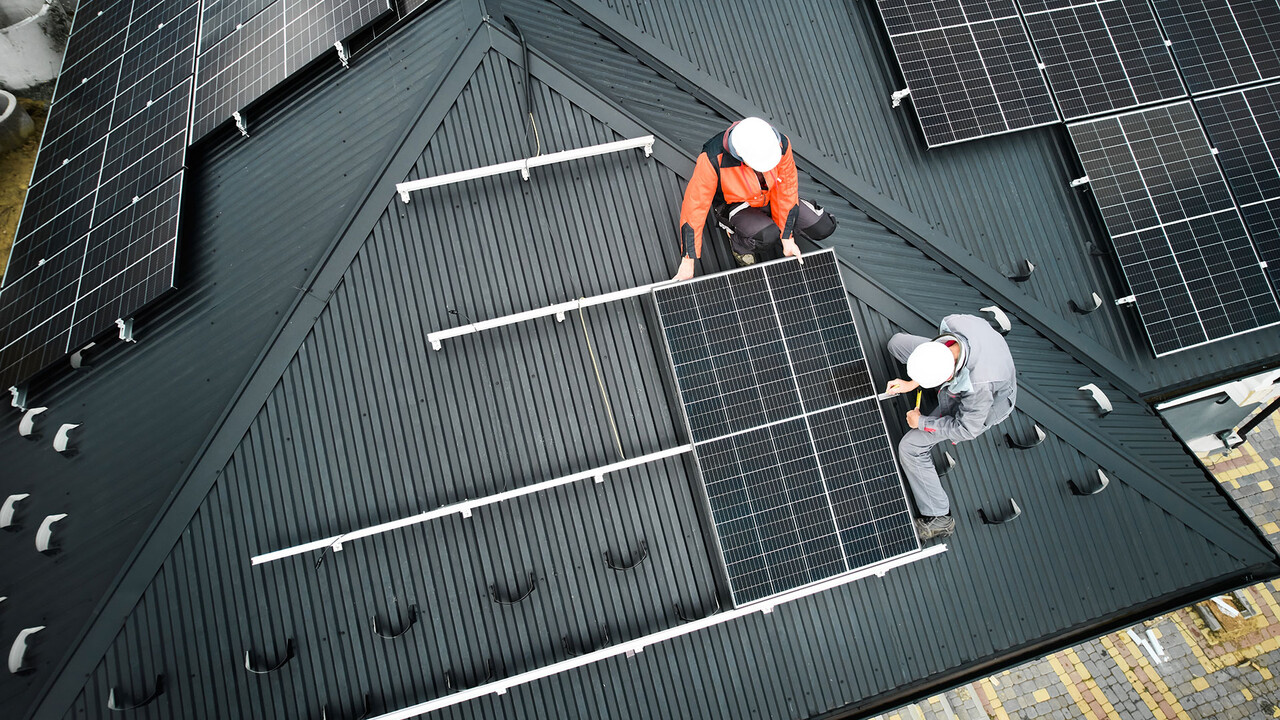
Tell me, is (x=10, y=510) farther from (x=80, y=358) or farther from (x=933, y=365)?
(x=933, y=365)

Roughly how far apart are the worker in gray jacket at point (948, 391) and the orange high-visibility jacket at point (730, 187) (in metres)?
2.88

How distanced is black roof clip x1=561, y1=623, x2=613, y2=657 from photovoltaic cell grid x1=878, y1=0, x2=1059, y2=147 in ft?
34.7

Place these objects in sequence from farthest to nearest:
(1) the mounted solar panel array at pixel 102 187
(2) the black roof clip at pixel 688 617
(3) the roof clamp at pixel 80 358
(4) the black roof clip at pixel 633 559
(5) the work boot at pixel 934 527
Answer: (1) the mounted solar panel array at pixel 102 187 → (3) the roof clamp at pixel 80 358 → (5) the work boot at pixel 934 527 → (2) the black roof clip at pixel 688 617 → (4) the black roof clip at pixel 633 559

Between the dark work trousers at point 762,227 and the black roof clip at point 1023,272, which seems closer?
the dark work trousers at point 762,227

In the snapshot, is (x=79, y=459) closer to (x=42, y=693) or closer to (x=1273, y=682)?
(x=42, y=693)

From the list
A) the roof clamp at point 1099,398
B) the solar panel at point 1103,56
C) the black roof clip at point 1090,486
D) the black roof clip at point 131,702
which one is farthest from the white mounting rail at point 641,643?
the solar panel at point 1103,56

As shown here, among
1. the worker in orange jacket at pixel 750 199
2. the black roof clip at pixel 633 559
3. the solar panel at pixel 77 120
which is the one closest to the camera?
the worker in orange jacket at pixel 750 199

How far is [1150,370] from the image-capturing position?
12398mm

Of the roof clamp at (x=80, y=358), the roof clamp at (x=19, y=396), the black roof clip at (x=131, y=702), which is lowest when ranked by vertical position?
the black roof clip at (x=131, y=702)

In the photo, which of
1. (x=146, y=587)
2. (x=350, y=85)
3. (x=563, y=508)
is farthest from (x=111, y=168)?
(x=563, y=508)

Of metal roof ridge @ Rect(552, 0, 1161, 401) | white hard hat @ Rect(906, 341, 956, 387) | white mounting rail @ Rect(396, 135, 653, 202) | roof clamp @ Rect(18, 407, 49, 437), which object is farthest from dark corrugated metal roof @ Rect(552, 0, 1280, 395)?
roof clamp @ Rect(18, 407, 49, 437)

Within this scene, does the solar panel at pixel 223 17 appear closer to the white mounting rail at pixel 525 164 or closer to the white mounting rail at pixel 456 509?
the white mounting rail at pixel 525 164

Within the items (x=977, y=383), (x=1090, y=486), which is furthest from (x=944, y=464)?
(x=1090, y=486)

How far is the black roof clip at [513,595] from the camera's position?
9773mm
